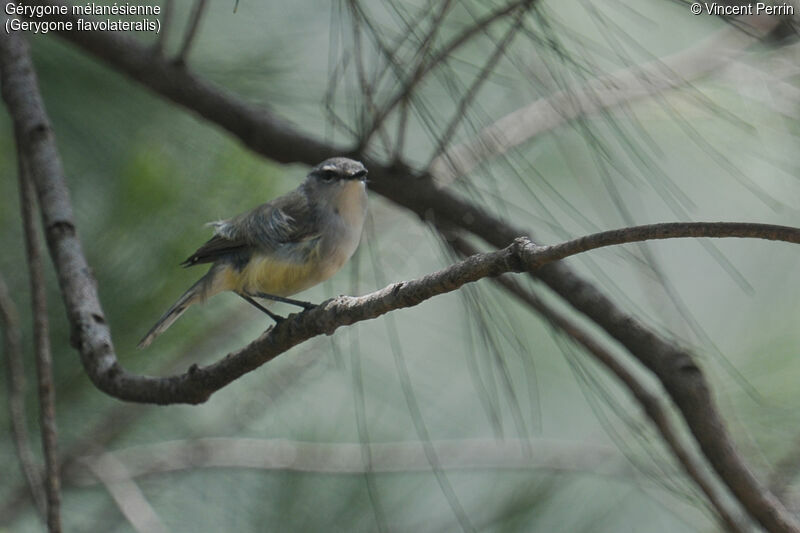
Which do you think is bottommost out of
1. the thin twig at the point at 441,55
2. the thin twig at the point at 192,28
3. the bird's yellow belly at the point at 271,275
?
the bird's yellow belly at the point at 271,275

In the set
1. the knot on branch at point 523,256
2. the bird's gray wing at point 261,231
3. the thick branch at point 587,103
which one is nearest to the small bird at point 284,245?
the bird's gray wing at point 261,231

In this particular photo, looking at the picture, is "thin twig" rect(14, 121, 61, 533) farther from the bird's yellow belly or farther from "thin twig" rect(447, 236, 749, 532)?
"thin twig" rect(447, 236, 749, 532)

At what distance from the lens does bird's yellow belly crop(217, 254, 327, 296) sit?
6.42 ft

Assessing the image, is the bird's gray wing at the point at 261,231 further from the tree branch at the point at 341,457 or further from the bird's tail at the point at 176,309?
the tree branch at the point at 341,457

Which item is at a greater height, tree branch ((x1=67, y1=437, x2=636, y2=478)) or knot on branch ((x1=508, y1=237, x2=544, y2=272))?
knot on branch ((x1=508, y1=237, x2=544, y2=272))

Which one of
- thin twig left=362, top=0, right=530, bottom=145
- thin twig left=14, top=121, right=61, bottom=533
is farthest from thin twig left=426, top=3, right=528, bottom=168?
thin twig left=14, top=121, right=61, bottom=533

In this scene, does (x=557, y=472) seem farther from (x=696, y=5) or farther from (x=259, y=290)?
(x=696, y=5)

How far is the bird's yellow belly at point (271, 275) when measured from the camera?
1956 millimetres

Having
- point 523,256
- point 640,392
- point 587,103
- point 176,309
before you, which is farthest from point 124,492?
point 523,256

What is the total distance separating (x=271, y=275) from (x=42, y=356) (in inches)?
22.0

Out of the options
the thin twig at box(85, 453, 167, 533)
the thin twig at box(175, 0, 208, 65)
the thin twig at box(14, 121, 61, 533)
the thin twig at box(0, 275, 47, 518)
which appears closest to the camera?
the thin twig at box(14, 121, 61, 533)

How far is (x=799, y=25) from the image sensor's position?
3.56 ft

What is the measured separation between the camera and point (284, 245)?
199 cm

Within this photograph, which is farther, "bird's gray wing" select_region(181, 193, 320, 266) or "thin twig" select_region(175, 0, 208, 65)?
"bird's gray wing" select_region(181, 193, 320, 266)
